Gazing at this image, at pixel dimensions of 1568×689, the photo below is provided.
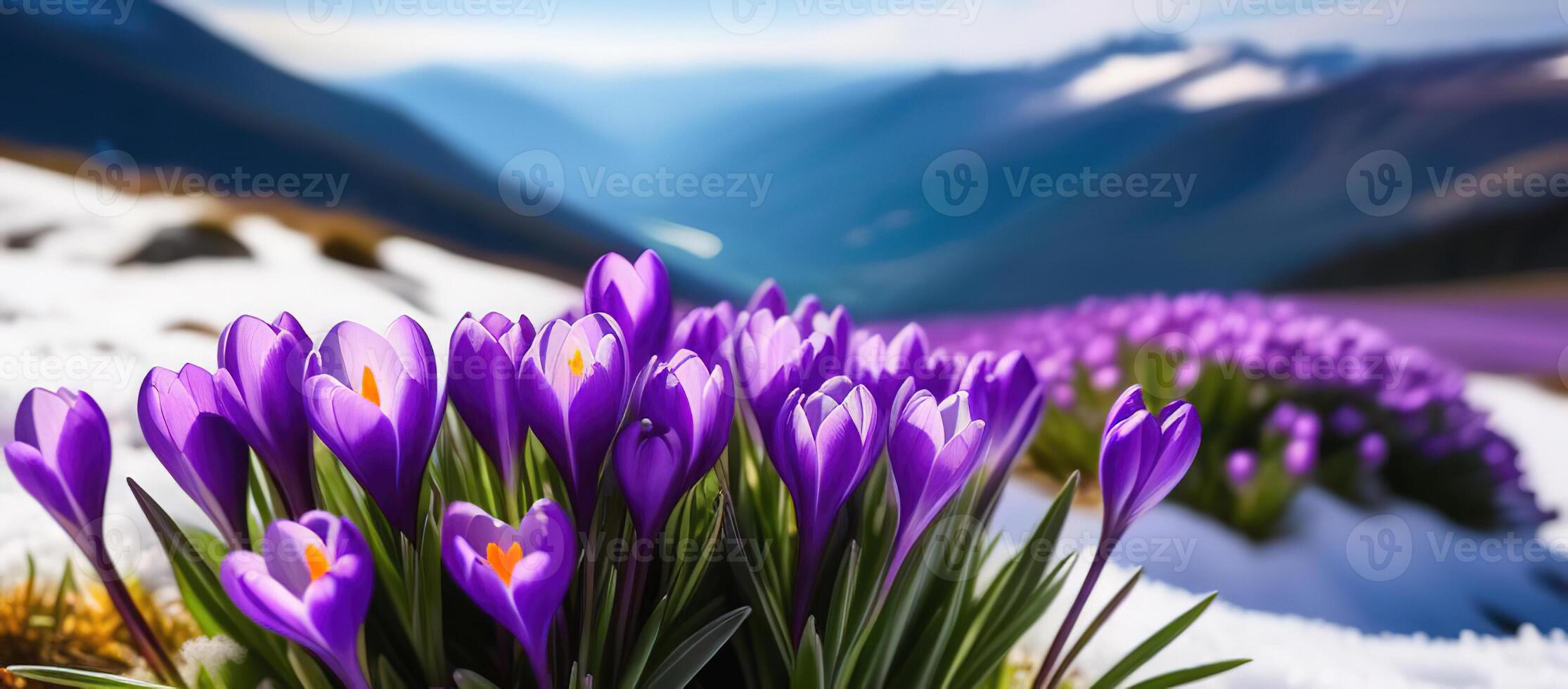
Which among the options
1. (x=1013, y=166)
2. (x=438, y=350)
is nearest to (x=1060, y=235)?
(x=1013, y=166)

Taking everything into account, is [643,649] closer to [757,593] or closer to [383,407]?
[757,593]

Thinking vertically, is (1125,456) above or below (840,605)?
above

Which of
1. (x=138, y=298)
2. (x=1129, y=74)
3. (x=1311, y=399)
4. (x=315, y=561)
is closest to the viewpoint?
(x=315, y=561)

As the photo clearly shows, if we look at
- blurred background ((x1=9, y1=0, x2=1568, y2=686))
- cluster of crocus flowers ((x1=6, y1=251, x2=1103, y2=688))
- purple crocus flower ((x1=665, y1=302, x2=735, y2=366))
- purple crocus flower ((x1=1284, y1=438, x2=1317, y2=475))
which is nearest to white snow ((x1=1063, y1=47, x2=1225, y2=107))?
blurred background ((x1=9, y1=0, x2=1568, y2=686))

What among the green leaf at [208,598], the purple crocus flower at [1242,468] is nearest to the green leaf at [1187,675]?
the green leaf at [208,598]

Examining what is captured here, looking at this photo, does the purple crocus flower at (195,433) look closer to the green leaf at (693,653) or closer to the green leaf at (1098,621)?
the green leaf at (693,653)

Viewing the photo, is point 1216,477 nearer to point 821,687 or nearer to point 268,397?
point 821,687

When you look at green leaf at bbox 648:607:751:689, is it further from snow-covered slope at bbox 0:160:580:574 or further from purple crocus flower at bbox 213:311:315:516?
snow-covered slope at bbox 0:160:580:574
